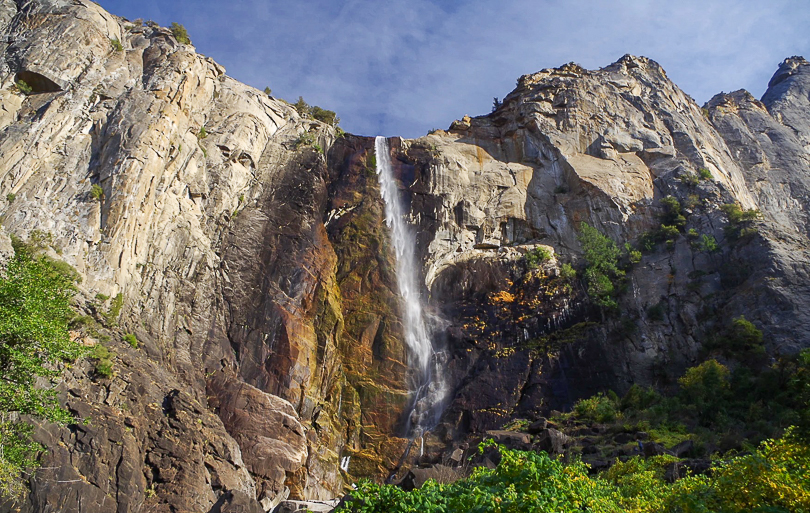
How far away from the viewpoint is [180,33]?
135 ft

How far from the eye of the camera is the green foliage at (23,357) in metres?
16.2

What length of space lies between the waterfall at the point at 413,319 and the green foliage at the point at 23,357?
59.1ft

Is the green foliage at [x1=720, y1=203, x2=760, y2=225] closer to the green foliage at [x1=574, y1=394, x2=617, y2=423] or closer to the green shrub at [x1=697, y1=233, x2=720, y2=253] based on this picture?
the green shrub at [x1=697, y1=233, x2=720, y2=253]

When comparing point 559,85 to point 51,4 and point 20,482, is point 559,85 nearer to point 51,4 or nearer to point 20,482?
point 51,4

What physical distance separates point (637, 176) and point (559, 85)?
1134cm

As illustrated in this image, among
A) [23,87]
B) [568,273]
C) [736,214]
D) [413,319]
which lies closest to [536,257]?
[568,273]

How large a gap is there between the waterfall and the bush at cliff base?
19.8 metres

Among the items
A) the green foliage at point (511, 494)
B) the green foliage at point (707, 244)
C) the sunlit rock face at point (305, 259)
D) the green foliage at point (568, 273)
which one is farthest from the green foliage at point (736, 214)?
the green foliage at point (511, 494)

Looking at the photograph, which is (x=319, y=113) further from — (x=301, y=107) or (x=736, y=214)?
(x=736, y=214)

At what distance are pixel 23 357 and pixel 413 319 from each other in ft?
74.0

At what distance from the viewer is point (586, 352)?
32406 mm

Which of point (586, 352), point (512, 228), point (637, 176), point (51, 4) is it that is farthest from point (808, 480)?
point (51, 4)

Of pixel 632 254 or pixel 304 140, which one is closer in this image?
pixel 632 254

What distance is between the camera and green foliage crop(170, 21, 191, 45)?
40.7 m
